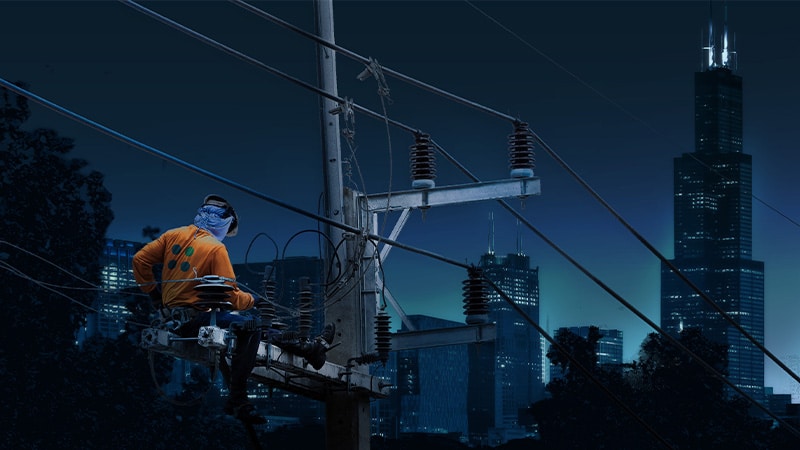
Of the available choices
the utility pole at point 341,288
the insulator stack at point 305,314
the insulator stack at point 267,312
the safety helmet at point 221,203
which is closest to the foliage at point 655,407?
the utility pole at point 341,288

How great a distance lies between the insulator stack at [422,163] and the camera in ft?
72.7

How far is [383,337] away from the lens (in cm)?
2192

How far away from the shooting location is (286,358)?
19.6m

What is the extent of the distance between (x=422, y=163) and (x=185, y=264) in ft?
18.3

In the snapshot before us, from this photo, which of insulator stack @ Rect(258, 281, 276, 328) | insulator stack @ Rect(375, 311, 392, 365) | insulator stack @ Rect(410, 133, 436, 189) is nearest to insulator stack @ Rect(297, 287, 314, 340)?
insulator stack @ Rect(258, 281, 276, 328)

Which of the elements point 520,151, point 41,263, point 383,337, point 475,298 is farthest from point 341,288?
point 41,263

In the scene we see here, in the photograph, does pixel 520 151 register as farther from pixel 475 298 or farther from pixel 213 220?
pixel 213 220

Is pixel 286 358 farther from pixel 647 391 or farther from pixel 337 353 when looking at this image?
pixel 647 391

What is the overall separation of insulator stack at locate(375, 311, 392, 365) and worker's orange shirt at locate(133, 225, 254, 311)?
440cm

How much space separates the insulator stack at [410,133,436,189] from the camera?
22172 millimetres

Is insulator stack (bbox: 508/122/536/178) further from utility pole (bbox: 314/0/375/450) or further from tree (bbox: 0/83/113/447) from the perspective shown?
tree (bbox: 0/83/113/447)

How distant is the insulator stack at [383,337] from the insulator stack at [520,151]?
8.61 ft

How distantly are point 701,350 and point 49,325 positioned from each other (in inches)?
2969

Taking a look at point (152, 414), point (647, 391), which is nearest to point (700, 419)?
point (647, 391)
